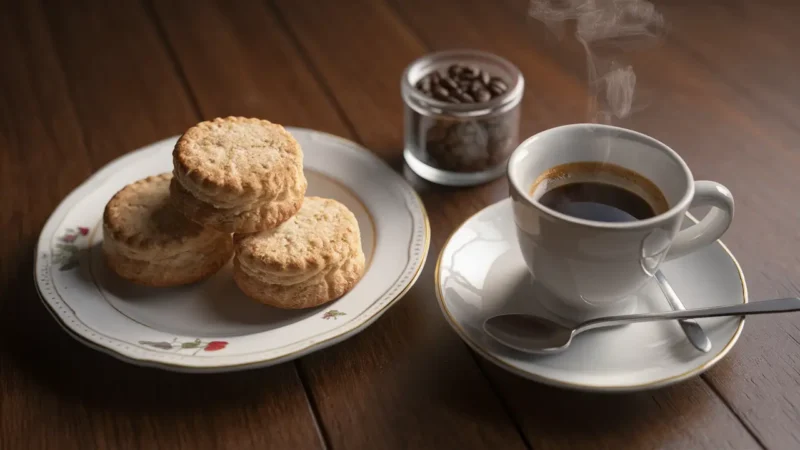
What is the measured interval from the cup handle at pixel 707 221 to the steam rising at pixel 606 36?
1.02ft

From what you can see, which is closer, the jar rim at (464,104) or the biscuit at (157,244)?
the biscuit at (157,244)

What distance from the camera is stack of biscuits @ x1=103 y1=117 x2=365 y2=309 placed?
96cm

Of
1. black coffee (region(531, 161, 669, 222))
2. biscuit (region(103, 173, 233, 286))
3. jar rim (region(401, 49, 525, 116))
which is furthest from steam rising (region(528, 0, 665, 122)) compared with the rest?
biscuit (region(103, 173, 233, 286))

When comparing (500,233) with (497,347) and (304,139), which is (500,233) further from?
(304,139)

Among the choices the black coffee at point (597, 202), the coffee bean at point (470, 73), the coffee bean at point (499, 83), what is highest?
the black coffee at point (597, 202)

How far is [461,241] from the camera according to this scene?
104 centimetres

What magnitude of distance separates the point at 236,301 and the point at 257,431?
216 millimetres

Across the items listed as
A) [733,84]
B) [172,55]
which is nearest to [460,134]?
[733,84]

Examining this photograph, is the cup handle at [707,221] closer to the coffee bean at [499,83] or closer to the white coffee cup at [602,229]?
the white coffee cup at [602,229]

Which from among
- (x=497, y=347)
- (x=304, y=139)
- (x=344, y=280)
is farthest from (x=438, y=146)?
(x=497, y=347)

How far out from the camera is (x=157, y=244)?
99 cm

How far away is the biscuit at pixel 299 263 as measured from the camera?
0.95 meters

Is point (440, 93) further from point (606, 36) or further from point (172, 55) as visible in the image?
point (172, 55)

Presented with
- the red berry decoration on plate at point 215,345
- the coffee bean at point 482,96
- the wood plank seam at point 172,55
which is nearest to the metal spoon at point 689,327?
the coffee bean at point 482,96
